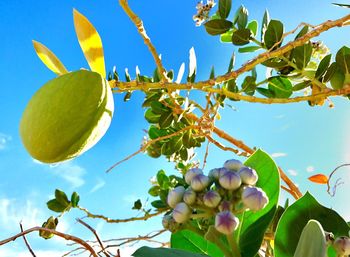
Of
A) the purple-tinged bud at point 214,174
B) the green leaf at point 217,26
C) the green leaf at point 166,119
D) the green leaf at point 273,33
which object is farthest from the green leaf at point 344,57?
the purple-tinged bud at point 214,174

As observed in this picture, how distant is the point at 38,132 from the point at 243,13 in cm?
67

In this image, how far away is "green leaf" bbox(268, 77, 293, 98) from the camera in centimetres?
127

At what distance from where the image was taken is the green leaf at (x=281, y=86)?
4.18 ft

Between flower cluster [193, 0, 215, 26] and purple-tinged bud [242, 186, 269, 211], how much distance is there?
1122 millimetres

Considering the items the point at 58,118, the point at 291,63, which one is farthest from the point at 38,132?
the point at 291,63

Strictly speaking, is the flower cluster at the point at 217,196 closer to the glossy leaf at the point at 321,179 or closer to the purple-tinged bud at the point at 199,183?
the purple-tinged bud at the point at 199,183

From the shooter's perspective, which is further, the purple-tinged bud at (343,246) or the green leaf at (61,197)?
the green leaf at (61,197)

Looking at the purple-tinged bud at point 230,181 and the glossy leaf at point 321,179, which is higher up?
the purple-tinged bud at point 230,181

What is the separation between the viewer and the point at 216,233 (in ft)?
1.84

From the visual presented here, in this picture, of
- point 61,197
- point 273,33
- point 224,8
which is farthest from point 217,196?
point 61,197

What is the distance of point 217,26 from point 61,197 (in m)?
0.81

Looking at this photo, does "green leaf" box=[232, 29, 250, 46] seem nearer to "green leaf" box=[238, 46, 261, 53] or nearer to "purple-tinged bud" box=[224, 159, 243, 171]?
"green leaf" box=[238, 46, 261, 53]

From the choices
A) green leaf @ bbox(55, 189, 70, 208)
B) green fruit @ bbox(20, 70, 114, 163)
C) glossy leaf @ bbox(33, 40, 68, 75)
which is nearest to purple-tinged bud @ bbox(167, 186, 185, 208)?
green fruit @ bbox(20, 70, 114, 163)

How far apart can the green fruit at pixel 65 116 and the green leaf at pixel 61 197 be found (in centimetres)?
79
